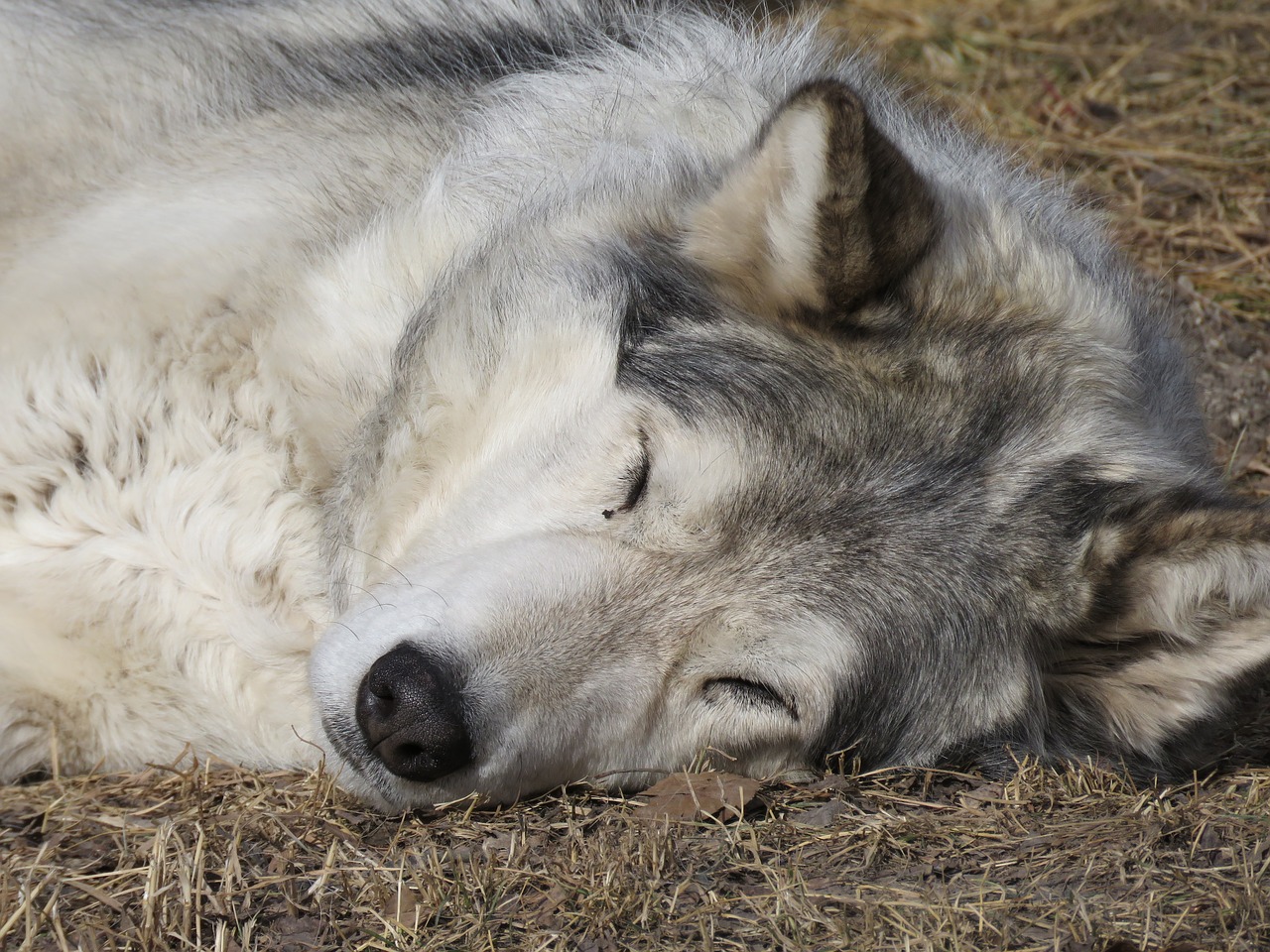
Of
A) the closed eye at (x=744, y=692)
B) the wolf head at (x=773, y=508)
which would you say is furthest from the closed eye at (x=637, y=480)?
the closed eye at (x=744, y=692)

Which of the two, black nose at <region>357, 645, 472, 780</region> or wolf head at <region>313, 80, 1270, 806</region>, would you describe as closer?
black nose at <region>357, 645, 472, 780</region>

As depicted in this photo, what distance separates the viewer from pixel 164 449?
3041mm

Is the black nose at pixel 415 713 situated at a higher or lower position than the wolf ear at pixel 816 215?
lower

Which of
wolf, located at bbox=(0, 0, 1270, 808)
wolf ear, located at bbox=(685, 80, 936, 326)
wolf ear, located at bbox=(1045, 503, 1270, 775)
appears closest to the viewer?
wolf ear, located at bbox=(685, 80, 936, 326)

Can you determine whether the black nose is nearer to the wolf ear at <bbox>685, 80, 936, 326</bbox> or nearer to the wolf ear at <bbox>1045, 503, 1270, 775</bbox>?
the wolf ear at <bbox>685, 80, 936, 326</bbox>

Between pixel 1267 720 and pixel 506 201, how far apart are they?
2654 mm

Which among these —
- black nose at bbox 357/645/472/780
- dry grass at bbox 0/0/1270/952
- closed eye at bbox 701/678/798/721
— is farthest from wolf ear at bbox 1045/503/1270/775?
black nose at bbox 357/645/472/780

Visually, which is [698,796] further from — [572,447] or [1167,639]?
[1167,639]

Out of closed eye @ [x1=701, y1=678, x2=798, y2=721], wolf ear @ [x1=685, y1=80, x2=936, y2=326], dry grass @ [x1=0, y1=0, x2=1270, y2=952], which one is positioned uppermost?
wolf ear @ [x1=685, y1=80, x2=936, y2=326]

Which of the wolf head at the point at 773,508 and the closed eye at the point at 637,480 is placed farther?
the closed eye at the point at 637,480

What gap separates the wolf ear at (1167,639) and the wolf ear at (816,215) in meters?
0.88

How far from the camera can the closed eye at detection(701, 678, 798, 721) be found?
278cm

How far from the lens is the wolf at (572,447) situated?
2678 millimetres

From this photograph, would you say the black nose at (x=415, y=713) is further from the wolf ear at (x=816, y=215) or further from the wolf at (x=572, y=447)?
the wolf ear at (x=816, y=215)
